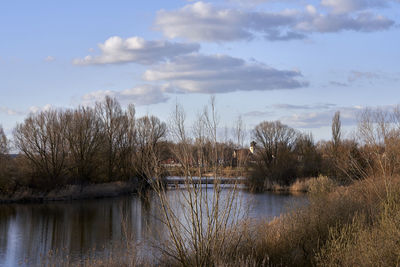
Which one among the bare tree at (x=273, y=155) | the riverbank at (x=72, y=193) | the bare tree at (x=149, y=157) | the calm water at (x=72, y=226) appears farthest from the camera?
the bare tree at (x=273, y=155)

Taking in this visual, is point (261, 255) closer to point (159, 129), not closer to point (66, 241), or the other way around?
point (66, 241)

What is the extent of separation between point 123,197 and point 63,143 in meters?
7.62

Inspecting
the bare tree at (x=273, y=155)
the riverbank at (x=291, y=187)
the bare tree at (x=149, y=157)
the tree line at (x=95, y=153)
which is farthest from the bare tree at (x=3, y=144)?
the bare tree at (x=149, y=157)

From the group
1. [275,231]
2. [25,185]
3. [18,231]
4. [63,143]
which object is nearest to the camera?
[275,231]

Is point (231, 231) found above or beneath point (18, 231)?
above

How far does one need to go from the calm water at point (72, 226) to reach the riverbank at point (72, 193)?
223 cm

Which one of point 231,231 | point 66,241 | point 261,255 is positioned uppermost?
point 231,231

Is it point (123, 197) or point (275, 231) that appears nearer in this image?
point (275, 231)

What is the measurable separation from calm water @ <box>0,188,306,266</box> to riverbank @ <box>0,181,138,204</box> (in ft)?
7.32

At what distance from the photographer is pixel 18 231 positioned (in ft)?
71.4

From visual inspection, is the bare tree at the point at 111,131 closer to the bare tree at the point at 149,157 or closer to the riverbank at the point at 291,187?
the riverbank at the point at 291,187

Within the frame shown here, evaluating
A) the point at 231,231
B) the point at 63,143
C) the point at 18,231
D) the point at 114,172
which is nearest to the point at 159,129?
the point at 114,172

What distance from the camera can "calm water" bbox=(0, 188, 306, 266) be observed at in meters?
16.2

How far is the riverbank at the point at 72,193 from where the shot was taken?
3509 centimetres
